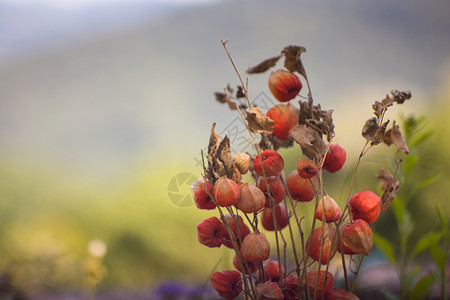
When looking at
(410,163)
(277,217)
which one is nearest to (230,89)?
(277,217)

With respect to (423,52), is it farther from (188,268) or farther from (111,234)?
(111,234)

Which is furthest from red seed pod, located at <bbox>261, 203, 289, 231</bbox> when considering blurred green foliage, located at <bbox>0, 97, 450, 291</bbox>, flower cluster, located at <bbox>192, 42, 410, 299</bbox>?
blurred green foliage, located at <bbox>0, 97, 450, 291</bbox>

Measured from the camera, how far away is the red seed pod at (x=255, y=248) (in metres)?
0.24

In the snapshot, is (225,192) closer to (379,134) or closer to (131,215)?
(379,134)

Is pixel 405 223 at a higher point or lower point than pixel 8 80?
lower

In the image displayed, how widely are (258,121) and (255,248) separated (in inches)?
3.3

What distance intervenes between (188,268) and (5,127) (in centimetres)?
113

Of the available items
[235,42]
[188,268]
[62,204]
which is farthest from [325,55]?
[62,204]

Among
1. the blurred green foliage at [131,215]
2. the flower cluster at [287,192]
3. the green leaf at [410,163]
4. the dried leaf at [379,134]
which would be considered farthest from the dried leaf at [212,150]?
the blurred green foliage at [131,215]

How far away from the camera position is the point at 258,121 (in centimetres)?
24

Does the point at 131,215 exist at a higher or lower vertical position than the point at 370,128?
higher

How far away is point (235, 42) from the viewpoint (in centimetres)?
155

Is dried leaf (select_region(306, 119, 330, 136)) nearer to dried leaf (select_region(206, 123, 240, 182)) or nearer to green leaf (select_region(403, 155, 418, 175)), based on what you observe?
dried leaf (select_region(206, 123, 240, 182))

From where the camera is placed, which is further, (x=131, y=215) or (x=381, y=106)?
(x=131, y=215)
